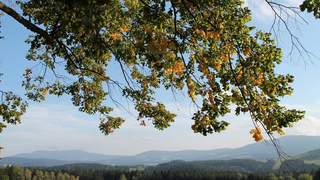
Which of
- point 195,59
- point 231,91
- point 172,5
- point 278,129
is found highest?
point 172,5

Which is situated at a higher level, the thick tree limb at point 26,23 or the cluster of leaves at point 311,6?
the thick tree limb at point 26,23

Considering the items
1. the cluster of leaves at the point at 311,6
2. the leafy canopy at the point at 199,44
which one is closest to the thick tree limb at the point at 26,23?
the leafy canopy at the point at 199,44

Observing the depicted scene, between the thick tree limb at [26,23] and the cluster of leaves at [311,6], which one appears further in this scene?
the thick tree limb at [26,23]

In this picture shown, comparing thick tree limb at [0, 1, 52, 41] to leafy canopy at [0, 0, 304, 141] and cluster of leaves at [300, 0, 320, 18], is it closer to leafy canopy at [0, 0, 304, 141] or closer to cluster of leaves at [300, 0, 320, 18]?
leafy canopy at [0, 0, 304, 141]

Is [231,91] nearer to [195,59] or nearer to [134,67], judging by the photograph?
[195,59]

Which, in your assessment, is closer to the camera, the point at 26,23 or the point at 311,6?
the point at 311,6

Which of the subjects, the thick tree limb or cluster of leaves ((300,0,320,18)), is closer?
cluster of leaves ((300,0,320,18))

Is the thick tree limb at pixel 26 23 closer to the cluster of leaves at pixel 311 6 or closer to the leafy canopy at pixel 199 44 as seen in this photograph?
the leafy canopy at pixel 199 44

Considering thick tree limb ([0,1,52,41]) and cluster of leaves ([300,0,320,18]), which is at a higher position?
thick tree limb ([0,1,52,41])

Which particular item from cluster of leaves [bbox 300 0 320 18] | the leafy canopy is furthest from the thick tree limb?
cluster of leaves [bbox 300 0 320 18]

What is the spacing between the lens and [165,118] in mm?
21562

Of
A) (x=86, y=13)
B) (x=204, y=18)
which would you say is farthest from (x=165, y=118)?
(x=86, y=13)

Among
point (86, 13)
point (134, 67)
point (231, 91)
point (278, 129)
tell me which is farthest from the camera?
point (134, 67)

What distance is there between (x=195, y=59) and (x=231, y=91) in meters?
1.53
